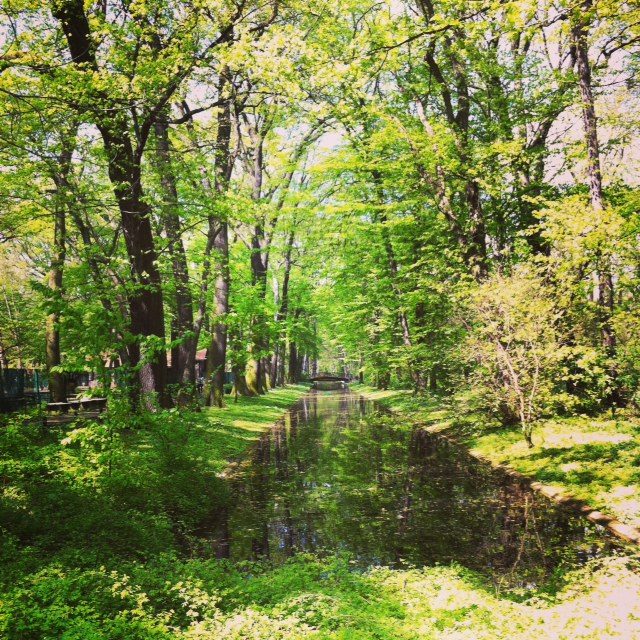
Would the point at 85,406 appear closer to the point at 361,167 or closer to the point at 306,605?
the point at 361,167

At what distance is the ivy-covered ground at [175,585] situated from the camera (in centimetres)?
414

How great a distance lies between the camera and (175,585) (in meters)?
5.04

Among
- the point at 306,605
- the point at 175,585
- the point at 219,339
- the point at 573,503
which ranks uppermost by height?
the point at 219,339

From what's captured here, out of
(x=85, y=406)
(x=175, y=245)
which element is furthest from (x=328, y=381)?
(x=175, y=245)

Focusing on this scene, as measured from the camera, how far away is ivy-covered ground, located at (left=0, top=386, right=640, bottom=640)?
4141 mm

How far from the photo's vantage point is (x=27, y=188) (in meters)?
14.4

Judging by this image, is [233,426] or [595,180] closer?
[595,180]

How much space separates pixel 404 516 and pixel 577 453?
4806mm

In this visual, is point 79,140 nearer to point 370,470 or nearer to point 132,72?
point 132,72

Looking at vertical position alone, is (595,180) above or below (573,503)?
above

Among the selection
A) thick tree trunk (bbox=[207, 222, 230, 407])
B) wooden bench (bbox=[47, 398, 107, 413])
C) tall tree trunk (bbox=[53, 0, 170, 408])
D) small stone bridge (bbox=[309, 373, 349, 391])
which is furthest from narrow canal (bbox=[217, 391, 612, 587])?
small stone bridge (bbox=[309, 373, 349, 391])

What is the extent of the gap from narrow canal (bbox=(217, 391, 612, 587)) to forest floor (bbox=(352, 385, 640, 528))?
0.60m

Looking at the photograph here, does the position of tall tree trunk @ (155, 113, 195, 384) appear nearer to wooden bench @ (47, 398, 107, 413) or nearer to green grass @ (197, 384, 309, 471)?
green grass @ (197, 384, 309, 471)

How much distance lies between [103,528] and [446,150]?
557 inches
